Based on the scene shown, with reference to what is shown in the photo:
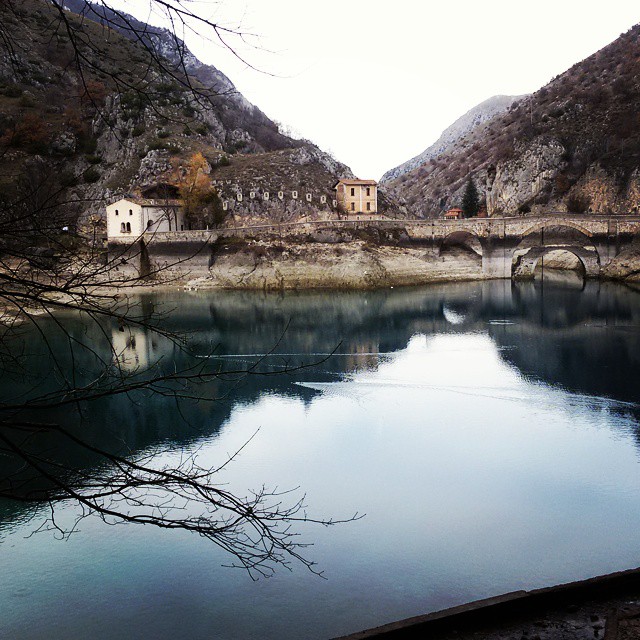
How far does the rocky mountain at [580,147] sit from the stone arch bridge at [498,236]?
10043mm

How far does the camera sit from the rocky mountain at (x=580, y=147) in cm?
6975

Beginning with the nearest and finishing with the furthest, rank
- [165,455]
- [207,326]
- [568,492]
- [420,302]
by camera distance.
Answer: [568,492] < [165,455] < [207,326] < [420,302]

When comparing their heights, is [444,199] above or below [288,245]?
above

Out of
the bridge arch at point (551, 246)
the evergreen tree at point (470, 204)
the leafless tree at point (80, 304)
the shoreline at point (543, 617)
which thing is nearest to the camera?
the leafless tree at point (80, 304)

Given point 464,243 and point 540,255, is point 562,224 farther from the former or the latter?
point 464,243

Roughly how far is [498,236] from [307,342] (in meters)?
32.8

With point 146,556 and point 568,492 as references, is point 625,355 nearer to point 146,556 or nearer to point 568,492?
point 568,492

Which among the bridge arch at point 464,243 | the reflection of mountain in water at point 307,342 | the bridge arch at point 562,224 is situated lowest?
the reflection of mountain in water at point 307,342

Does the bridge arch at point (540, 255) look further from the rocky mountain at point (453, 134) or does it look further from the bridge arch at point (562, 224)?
the rocky mountain at point (453, 134)

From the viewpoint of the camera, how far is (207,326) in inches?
1478

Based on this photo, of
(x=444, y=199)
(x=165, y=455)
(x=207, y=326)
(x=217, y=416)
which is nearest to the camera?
(x=165, y=455)

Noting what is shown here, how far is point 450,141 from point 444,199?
188 feet

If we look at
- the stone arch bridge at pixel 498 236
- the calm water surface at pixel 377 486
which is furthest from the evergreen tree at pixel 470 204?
the calm water surface at pixel 377 486

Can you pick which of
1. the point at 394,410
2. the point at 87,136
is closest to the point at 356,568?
the point at 394,410
